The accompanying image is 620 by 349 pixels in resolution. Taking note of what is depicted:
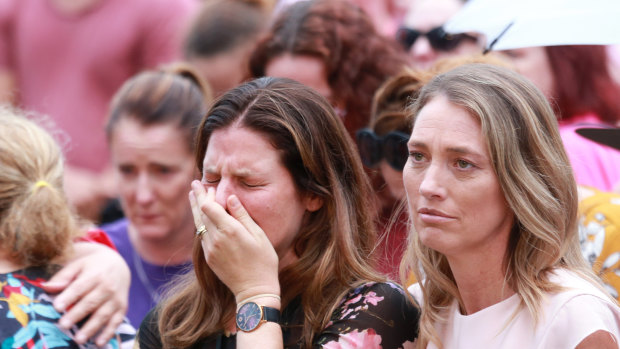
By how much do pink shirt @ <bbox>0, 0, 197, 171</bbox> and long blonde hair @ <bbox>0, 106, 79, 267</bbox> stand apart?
235cm

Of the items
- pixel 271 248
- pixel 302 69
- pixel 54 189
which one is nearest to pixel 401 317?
pixel 271 248

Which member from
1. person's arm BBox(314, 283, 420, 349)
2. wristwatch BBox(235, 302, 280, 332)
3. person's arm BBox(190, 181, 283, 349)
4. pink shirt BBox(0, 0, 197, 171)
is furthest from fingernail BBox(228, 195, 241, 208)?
pink shirt BBox(0, 0, 197, 171)

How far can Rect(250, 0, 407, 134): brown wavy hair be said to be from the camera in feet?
12.0

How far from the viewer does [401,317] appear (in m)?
2.29

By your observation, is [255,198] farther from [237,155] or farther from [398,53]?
[398,53]

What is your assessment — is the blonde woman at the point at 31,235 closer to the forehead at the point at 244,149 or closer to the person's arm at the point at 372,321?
the forehead at the point at 244,149

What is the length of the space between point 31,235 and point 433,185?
4.04 ft

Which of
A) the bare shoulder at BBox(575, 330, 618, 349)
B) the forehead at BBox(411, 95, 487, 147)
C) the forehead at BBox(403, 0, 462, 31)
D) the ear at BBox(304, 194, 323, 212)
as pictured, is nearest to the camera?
the bare shoulder at BBox(575, 330, 618, 349)

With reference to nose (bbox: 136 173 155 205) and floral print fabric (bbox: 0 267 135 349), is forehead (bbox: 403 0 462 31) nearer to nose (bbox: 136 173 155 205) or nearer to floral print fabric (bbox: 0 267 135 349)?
nose (bbox: 136 173 155 205)

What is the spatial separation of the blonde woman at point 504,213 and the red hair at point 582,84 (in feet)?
6.49

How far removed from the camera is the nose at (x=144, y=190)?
3.77 meters

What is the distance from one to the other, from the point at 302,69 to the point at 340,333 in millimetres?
1708

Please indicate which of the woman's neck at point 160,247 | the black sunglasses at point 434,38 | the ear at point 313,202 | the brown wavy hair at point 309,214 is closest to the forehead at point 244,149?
the brown wavy hair at point 309,214

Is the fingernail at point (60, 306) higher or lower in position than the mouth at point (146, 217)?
higher
